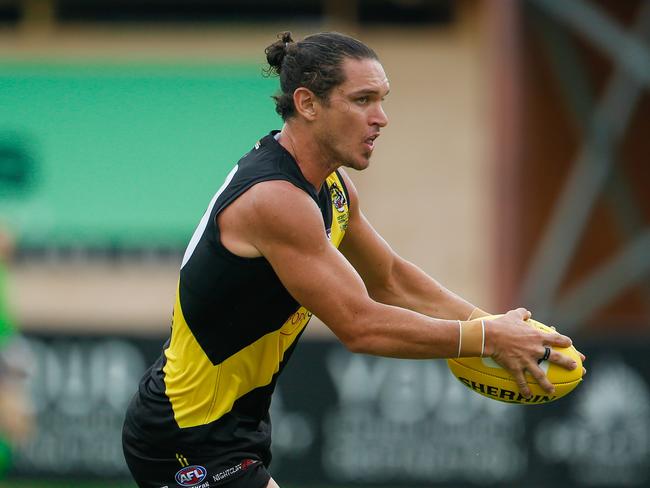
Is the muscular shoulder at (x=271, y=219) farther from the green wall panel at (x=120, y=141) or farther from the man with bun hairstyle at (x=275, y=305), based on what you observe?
the green wall panel at (x=120, y=141)

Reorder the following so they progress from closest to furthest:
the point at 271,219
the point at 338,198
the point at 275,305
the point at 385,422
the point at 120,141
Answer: the point at 271,219 → the point at 275,305 → the point at 338,198 → the point at 385,422 → the point at 120,141

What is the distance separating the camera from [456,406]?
10.5 meters

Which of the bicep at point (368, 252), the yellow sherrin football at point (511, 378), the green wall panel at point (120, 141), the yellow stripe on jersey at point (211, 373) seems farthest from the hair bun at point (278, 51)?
the green wall panel at point (120, 141)

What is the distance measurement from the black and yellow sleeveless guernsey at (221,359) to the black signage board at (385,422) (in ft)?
16.5

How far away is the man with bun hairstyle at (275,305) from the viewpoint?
5.07m

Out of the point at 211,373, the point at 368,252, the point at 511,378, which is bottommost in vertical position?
the point at 211,373

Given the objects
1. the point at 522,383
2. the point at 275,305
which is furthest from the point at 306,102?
the point at 522,383

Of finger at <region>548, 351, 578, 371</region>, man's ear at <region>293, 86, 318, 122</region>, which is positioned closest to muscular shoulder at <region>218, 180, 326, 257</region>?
man's ear at <region>293, 86, 318, 122</region>

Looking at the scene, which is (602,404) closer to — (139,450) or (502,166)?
(502,166)

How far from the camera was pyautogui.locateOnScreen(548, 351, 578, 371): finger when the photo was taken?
5.20 m

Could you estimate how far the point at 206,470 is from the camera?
534 centimetres

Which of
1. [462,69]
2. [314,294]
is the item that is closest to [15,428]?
[314,294]

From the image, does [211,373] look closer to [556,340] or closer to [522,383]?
[522,383]

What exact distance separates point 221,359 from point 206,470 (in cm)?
42
